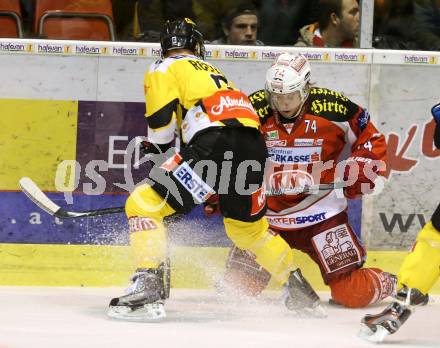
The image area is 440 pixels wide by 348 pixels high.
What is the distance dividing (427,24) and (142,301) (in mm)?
2533

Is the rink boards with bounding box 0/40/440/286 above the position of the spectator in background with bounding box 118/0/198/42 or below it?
below

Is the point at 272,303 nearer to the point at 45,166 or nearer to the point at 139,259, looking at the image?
the point at 139,259

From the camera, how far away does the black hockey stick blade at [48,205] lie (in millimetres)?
5422

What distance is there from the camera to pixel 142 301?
15.3 feet

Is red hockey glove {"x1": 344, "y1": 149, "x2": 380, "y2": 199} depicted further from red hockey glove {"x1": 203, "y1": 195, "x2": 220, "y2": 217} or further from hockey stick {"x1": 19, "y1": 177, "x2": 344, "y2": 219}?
red hockey glove {"x1": 203, "y1": 195, "x2": 220, "y2": 217}

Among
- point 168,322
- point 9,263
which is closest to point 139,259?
point 168,322

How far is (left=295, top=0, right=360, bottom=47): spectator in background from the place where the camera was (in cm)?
617

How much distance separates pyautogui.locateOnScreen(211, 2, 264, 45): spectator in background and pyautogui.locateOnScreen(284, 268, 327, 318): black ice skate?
1562 millimetres

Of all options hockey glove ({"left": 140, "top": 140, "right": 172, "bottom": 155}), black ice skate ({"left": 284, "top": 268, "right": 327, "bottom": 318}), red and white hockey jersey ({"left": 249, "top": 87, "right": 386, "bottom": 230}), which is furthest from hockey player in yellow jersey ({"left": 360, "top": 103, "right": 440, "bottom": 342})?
hockey glove ({"left": 140, "top": 140, "right": 172, "bottom": 155})

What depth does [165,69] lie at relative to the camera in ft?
15.9

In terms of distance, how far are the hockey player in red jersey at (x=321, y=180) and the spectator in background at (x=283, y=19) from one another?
0.72 metres

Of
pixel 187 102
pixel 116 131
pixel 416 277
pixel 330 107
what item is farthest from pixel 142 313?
pixel 116 131

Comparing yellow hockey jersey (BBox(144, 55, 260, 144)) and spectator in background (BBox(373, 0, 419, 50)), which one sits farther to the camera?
spectator in background (BBox(373, 0, 419, 50))

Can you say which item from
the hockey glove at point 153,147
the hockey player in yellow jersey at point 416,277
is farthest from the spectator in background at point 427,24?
the hockey player in yellow jersey at point 416,277
